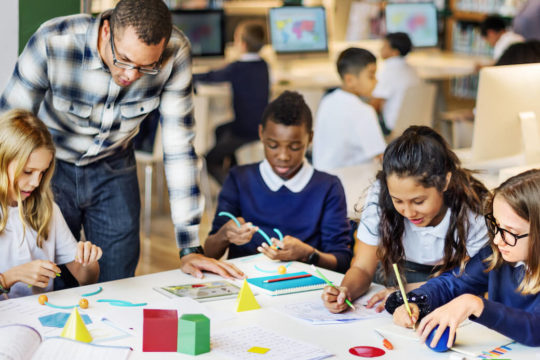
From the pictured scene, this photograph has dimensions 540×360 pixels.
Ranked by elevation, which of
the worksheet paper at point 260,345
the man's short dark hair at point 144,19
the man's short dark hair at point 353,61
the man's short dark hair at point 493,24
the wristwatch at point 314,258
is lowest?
the wristwatch at point 314,258

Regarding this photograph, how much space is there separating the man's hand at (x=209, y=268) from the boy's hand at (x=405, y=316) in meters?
0.50

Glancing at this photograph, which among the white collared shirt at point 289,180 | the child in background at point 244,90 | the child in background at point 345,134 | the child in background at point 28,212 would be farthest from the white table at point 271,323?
the child in background at point 244,90

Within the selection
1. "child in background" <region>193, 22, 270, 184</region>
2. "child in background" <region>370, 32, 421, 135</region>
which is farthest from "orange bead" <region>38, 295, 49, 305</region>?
"child in background" <region>370, 32, 421, 135</region>

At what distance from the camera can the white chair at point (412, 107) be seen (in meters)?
5.14

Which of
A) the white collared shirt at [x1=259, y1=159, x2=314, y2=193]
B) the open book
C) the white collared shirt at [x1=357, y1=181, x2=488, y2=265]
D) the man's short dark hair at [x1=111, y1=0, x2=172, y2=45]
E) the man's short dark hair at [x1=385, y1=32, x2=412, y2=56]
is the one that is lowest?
the open book

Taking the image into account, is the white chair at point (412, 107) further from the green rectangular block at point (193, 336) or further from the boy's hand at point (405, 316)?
the green rectangular block at point (193, 336)

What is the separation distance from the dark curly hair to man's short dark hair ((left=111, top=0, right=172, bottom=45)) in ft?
2.19

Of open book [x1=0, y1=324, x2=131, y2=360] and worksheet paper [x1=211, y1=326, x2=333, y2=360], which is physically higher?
open book [x1=0, y1=324, x2=131, y2=360]

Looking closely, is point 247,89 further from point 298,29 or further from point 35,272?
point 35,272

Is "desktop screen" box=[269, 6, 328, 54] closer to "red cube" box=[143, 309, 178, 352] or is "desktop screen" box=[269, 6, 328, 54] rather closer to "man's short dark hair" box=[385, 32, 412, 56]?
"man's short dark hair" box=[385, 32, 412, 56]

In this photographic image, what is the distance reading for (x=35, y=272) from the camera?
6.29ft

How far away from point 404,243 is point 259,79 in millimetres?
3382

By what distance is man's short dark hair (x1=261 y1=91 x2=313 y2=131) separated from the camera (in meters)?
2.59

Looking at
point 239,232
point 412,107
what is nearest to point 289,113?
point 239,232
